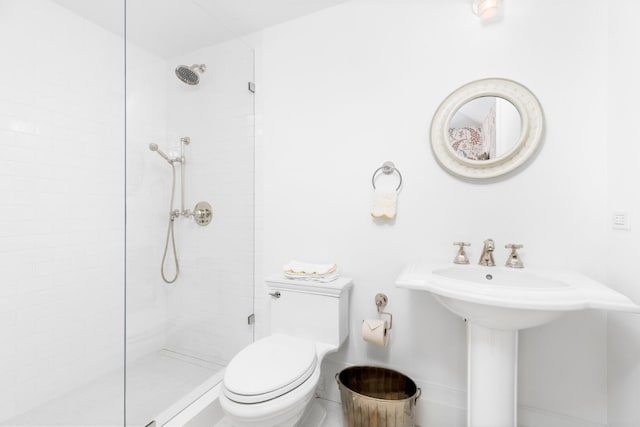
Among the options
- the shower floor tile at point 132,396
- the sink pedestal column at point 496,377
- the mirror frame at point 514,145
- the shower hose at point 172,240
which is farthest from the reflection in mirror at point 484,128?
the shower floor tile at point 132,396

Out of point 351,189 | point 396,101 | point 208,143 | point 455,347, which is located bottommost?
point 455,347

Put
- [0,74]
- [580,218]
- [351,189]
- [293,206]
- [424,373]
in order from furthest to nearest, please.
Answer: [293,206] < [351,189] < [424,373] < [0,74] < [580,218]

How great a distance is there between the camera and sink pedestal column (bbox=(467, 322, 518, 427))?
111 cm

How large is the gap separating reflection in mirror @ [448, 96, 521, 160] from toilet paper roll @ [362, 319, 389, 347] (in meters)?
0.96

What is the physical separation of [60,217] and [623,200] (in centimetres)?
283

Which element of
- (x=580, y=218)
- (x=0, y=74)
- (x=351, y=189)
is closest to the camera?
(x=580, y=218)

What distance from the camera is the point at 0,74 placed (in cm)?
145

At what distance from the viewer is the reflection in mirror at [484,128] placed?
4.59 feet

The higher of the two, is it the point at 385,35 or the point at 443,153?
the point at 385,35

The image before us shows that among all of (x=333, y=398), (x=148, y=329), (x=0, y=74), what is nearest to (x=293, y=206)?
(x=148, y=329)

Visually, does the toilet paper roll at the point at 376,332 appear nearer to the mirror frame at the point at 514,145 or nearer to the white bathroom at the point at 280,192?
the white bathroom at the point at 280,192

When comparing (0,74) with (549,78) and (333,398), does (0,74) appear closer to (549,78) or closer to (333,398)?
(333,398)

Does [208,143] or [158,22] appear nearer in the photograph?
[158,22]

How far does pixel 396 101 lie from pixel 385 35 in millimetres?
387
